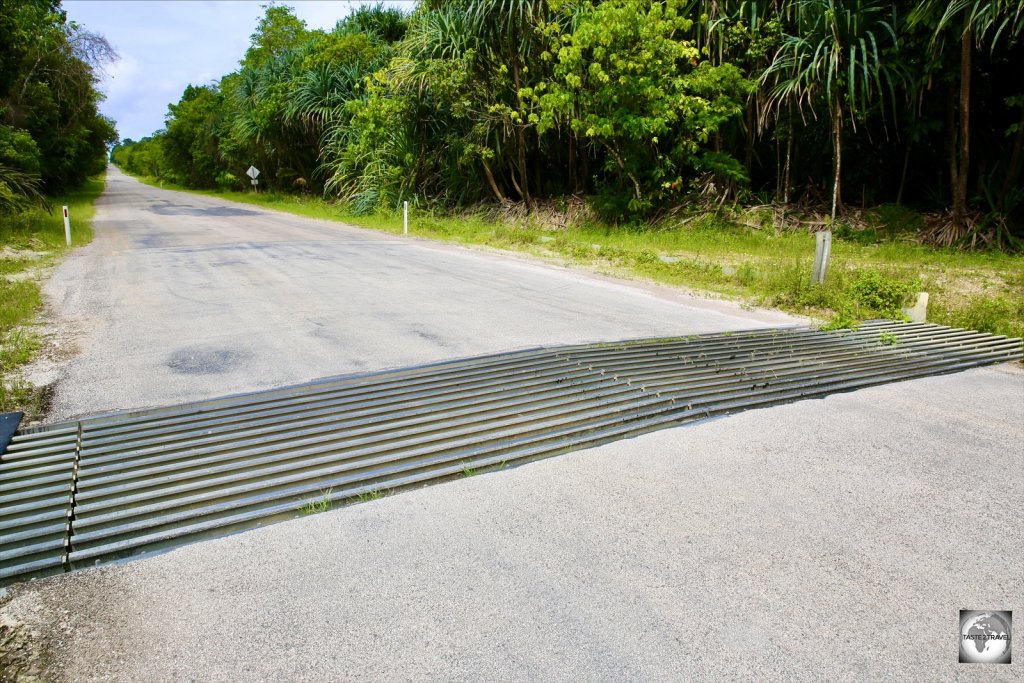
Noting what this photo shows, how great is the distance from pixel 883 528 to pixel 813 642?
3.13 feet

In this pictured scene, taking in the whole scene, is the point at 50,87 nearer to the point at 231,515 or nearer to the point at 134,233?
the point at 134,233

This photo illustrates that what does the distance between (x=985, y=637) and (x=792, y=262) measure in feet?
29.3

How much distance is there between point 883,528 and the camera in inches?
114

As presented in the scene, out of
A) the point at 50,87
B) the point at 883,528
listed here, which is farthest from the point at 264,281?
the point at 50,87

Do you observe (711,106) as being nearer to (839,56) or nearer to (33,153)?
(839,56)

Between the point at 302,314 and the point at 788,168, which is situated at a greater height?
the point at 788,168

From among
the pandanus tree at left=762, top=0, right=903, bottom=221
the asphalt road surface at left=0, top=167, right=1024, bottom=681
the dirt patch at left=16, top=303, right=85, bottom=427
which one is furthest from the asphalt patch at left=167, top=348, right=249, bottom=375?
the pandanus tree at left=762, top=0, right=903, bottom=221

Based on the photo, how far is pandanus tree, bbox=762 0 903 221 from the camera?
12.1 m

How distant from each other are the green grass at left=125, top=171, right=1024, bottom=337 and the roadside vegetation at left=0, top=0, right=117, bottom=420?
25.1ft

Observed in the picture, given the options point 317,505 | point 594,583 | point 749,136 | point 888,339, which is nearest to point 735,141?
point 749,136

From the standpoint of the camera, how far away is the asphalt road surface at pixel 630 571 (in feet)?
6.94

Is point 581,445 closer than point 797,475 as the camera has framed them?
No

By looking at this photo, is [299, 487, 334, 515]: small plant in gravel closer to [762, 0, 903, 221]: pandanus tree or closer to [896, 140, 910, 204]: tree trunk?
[762, 0, 903, 221]: pandanus tree

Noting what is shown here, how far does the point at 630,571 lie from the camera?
2572 millimetres
